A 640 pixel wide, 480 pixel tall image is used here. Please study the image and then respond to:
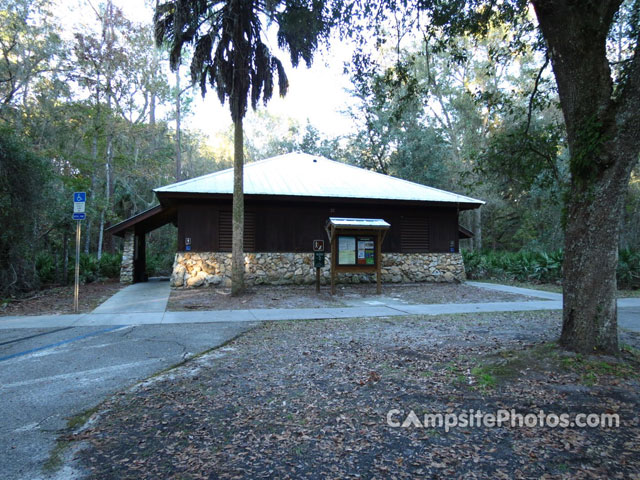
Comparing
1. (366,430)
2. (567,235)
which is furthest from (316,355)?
(567,235)

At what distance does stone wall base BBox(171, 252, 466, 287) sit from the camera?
14961mm

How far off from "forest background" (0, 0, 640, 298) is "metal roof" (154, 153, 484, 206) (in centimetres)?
333

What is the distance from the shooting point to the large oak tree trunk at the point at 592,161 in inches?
177

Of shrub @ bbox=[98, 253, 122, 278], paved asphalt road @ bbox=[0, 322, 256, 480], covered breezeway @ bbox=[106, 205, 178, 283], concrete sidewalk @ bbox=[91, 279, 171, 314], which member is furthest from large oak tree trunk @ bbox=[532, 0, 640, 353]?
shrub @ bbox=[98, 253, 122, 278]

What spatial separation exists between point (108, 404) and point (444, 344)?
4.69 meters

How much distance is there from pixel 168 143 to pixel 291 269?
22921 mm

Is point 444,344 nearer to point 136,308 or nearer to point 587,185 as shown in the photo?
point 587,185

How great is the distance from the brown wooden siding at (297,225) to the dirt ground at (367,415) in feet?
Result: 32.0

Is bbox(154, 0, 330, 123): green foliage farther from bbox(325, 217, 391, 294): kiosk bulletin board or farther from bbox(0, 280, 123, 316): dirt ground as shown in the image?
bbox(0, 280, 123, 316): dirt ground

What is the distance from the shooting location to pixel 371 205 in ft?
55.0

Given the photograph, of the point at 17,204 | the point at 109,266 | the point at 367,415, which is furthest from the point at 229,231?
the point at 367,415

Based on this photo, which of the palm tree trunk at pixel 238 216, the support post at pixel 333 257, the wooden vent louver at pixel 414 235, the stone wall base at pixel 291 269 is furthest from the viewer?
the wooden vent louver at pixel 414 235

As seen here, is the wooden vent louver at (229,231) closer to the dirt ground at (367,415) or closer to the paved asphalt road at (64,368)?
the paved asphalt road at (64,368)

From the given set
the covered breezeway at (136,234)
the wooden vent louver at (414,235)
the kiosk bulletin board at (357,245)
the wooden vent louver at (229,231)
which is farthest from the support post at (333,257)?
the covered breezeway at (136,234)
